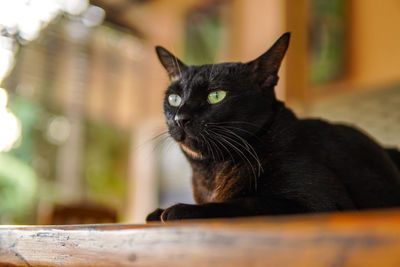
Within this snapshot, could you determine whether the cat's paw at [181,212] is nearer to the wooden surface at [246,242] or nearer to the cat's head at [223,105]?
the wooden surface at [246,242]

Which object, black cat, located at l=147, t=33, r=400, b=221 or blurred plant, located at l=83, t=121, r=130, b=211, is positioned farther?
blurred plant, located at l=83, t=121, r=130, b=211

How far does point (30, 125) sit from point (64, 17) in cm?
103

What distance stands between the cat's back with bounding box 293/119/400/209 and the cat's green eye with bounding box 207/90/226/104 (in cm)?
20

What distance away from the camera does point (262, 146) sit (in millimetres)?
861

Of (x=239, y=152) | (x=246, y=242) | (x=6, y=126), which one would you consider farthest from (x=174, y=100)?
(x=6, y=126)

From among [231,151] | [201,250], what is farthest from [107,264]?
[231,151]

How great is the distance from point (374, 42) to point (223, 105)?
2.33 metres

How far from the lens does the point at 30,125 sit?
339 cm

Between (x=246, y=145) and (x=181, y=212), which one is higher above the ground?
A: (x=246, y=145)

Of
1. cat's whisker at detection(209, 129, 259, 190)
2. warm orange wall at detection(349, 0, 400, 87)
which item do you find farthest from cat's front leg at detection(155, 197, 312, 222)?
warm orange wall at detection(349, 0, 400, 87)

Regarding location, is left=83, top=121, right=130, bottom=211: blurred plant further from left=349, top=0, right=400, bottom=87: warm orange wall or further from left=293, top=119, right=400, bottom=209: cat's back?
left=293, top=119, right=400, bottom=209: cat's back

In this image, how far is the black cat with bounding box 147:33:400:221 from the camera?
0.78m

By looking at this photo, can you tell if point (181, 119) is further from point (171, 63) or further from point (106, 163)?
point (106, 163)

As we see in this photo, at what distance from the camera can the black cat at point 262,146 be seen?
2.57ft
